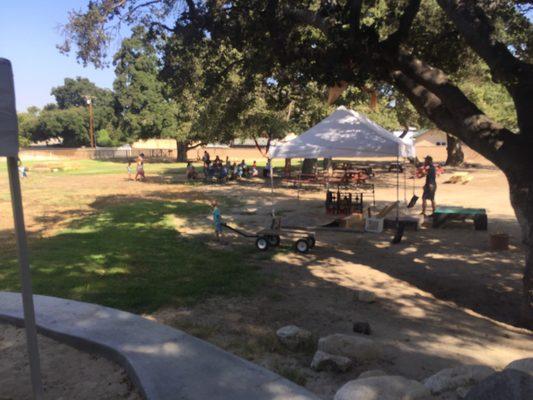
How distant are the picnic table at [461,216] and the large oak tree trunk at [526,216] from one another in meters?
6.15

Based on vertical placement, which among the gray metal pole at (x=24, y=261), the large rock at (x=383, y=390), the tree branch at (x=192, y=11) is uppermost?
the tree branch at (x=192, y=11)

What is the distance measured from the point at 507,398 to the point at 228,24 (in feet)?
26.6

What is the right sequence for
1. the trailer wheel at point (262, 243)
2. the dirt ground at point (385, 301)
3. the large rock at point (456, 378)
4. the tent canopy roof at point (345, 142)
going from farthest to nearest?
the tent canopy roof at point (345, 142) → the trailer wheel at point (262, 243) → the dirt ground at point (385, 301) → the large rock at point (456, 378)

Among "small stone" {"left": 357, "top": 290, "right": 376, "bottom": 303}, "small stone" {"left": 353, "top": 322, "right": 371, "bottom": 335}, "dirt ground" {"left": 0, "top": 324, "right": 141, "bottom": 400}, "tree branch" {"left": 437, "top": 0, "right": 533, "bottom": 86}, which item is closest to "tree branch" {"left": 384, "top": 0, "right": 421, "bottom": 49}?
"tree branch" {"left": 437, "top": 0, "right": 533, "bottom": 86}

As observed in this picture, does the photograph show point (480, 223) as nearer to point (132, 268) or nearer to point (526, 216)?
point (526, 216)

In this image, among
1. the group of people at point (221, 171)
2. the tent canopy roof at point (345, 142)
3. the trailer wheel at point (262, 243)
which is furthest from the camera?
the group of people at point (221, 171)

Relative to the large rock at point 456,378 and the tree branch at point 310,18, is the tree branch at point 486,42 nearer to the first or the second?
the tree branch at point 310,18

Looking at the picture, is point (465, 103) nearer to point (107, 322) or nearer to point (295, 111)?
point (107, 322)

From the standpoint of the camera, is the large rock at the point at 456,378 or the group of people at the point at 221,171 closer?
the large rock at the point at 456,378

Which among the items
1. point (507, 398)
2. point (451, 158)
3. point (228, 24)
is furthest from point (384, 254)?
point (451, 158)

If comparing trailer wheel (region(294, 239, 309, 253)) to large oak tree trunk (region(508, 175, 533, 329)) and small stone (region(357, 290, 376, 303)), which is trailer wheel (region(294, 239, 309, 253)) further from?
large oak tree trunk (region(508, 175, 533, 329))

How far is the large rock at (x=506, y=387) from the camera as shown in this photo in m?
2.80

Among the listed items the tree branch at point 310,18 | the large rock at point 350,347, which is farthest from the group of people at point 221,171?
the large rock at point 350,347

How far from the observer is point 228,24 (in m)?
9.23
